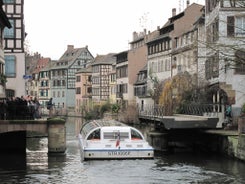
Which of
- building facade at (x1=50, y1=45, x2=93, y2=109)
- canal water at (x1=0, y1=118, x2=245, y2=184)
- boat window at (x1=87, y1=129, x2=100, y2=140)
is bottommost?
canal water at (x1=0, y1=118, x2=245, y2=184)

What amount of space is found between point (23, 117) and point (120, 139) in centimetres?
600

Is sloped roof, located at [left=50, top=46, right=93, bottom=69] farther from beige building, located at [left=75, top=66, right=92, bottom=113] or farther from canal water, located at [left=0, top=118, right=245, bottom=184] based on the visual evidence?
canal water, located at [left=0, top=118, right=245, bottom=184]

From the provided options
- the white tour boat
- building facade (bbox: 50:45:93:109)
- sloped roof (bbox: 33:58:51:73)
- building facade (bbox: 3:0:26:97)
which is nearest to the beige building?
building facade (bbox: 50:45:93:109)

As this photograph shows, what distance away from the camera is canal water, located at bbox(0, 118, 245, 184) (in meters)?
26.2

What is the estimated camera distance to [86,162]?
105 feet

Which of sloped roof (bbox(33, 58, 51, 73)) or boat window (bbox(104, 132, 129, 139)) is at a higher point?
sloped roof (bbox(33, 58, 51, 73))

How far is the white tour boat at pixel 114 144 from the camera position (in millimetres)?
32531

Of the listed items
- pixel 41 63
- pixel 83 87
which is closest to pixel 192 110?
pixel 83 87

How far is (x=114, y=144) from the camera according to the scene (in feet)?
109

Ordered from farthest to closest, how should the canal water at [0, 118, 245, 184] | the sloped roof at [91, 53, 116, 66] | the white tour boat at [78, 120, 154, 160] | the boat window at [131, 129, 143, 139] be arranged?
the sloped roof at [91, 53, 116, 66] < the boat window at [131, 129, 143, 139] < the white tour boat at [78, 120, 154, 160] < the canal water at [0, 118, 245, 184]

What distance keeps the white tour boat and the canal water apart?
50 cm

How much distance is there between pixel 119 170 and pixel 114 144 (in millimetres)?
4709

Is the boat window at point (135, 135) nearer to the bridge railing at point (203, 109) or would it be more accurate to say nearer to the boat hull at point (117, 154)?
the boat hull at point (117, 154)

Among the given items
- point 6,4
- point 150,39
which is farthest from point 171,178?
point 150,39
